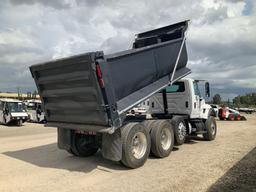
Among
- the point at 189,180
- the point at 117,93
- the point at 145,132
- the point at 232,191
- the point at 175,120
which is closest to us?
the point at 232,191

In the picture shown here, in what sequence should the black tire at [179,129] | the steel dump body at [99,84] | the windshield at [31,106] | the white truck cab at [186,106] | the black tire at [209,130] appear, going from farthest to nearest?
the windshield at [31,106] < the black tire at [209,130] < the white truck cab at [186,106] < the black tire at [179,129] < the steel dump body at [99,84]

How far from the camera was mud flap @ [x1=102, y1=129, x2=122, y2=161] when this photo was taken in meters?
7.02

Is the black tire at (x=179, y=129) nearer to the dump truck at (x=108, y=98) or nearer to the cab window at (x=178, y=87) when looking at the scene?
the dump truck at (x=108, y=98)

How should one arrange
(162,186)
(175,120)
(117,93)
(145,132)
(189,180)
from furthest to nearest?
(175,120), (145,132), (117,93), (189,180), (162,186)

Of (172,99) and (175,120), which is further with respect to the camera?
(172,99)

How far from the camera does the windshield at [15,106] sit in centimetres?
2288

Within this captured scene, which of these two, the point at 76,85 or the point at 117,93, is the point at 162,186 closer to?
the point at 117,93

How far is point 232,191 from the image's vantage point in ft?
18.1

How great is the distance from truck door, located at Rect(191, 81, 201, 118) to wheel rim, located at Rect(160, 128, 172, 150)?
2577mm

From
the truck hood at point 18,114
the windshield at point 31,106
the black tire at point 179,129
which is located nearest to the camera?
the black tire at point 179,129

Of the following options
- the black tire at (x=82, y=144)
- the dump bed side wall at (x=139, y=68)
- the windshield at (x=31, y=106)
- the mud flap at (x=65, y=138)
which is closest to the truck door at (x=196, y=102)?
the dump bed side wall at (x=139, y=68)

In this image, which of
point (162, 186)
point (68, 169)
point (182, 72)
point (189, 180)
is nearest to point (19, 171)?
point (68, 169)

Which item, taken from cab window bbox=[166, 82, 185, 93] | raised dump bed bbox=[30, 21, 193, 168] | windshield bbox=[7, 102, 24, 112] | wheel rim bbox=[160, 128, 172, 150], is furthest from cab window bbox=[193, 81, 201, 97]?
windshield bbox=[7, 102, 24, 112]

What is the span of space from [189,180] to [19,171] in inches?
163
